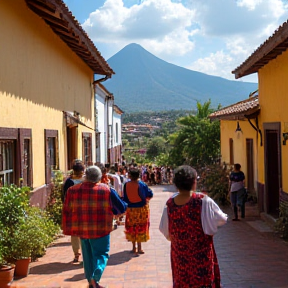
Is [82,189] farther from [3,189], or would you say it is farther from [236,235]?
[236,235]

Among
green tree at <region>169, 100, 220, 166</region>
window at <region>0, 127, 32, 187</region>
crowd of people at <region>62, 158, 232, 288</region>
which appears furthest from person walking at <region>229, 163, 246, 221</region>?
green tree at <region>169, 100, 220, 166</region>

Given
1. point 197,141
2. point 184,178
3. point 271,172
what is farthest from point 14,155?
point 197,141

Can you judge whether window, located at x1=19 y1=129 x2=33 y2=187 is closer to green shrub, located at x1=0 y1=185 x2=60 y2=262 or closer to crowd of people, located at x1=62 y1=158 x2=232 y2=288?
crowd of people, located at x1=62 y1=158 x2=232 y2=288

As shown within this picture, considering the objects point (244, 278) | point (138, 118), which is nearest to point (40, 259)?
point (244, 278)

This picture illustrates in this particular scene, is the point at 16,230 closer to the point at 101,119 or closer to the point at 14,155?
the point at 14,155

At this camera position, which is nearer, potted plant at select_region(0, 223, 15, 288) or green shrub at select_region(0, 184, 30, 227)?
Answer: potted plant at select_region(0, 223, 15, 288)

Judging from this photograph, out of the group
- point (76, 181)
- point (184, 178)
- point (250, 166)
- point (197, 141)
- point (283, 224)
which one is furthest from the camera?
point (197, 141)

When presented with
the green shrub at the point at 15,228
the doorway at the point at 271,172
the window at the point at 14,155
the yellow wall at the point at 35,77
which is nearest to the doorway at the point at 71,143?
the yellow wall at the point at 35,77

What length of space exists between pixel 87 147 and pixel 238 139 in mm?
5089

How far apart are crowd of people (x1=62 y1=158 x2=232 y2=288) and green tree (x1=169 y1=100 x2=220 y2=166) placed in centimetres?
1881

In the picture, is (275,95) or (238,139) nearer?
(275,95)

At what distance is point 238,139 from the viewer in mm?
16734

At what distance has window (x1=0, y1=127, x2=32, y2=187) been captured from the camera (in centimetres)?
776

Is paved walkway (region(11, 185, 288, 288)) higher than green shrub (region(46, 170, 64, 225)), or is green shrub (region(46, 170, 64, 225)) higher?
green shrub (region(46, 170, 64, 225))
